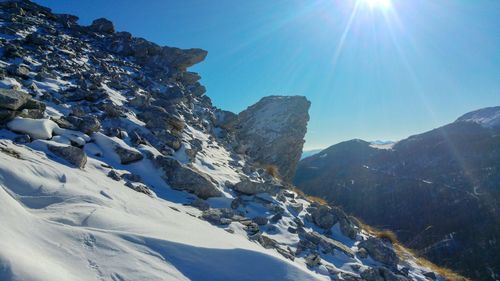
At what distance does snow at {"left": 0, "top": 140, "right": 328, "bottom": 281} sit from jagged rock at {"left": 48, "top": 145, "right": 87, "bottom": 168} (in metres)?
0.61

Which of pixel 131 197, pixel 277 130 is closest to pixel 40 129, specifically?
pixel 131 197

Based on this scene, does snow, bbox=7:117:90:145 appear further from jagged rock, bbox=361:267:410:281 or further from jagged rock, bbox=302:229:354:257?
jagged rock, bbox=361:267:410:281

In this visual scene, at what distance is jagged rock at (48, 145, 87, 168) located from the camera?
33.8 ft

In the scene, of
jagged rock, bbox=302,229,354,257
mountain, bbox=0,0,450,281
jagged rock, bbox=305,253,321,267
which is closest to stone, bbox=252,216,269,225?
mountain, bbox=0,0,450,281

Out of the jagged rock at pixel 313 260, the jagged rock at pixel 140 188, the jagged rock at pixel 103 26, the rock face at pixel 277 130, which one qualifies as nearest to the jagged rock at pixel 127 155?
the jagged rock at pixel 140 188

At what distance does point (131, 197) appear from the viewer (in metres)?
9.62

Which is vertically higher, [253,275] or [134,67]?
[134,67]

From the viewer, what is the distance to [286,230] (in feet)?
40.0

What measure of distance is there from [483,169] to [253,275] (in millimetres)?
103742

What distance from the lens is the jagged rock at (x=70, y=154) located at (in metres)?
10.3

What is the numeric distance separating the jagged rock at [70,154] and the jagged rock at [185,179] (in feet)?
11.3

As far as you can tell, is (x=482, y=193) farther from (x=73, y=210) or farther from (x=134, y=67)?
(x=73, y=210)

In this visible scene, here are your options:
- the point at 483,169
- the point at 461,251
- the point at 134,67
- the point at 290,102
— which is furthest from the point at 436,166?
the point at 134,67

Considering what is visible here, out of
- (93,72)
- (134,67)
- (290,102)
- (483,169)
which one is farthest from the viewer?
(483,169)
